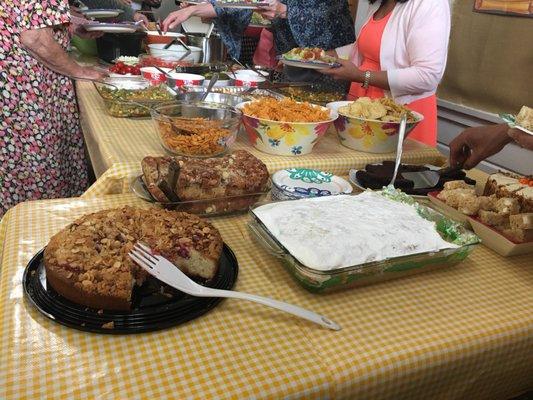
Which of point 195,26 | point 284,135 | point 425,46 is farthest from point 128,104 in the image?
point 195,26

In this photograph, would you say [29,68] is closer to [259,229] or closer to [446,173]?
[259,229]

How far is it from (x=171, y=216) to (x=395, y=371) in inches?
19.6

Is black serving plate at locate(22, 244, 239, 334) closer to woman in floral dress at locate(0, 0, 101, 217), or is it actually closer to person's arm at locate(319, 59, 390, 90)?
woman in floral dress at locate(0, 0, 101, 217)

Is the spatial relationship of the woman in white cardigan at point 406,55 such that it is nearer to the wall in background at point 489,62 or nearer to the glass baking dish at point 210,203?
the wall in background at point 489,62

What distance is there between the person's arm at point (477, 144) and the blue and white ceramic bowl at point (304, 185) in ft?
1.57

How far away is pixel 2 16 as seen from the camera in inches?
64.9

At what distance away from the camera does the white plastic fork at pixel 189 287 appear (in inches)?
27.6

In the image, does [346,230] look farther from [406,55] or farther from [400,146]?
[406,55]

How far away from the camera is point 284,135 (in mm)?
1369

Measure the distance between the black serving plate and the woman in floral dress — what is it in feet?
4.23

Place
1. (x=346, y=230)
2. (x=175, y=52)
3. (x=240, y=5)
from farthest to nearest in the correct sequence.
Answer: (x=175, y=52) < (x=240, y=5) < (x=346, y=230)

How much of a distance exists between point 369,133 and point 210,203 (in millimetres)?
696

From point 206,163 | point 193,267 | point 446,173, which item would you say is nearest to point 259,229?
point 193,267

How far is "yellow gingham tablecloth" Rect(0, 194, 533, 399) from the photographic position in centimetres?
60
